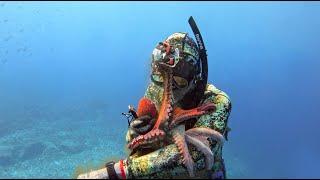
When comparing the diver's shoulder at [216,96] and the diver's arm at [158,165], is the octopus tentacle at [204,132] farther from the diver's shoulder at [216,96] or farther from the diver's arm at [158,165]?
the diver's shoulder at [216,96]

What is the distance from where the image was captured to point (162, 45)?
4652mm

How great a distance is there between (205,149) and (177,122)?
33cm

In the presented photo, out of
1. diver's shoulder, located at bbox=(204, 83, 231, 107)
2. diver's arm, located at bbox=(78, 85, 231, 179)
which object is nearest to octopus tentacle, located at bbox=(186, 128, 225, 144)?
diver's arm, located at bbox=(78, 85, 231, 179)

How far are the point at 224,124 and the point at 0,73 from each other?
6987cm

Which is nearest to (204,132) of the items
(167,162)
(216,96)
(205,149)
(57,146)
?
(205,149)

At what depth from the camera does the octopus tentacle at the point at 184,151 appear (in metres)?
4.00

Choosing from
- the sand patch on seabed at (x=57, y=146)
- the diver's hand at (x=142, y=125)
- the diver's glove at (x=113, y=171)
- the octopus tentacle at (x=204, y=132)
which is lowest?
the diver's glove at (x=113, y=171)

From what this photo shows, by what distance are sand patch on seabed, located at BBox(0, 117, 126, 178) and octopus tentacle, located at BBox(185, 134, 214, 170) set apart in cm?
2179

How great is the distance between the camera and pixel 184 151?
4055mm

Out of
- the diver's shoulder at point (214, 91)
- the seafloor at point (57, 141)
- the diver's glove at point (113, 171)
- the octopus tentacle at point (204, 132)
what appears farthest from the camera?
the seafloor at point (57, 141)

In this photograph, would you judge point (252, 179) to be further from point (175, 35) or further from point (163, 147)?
point (175, 35)

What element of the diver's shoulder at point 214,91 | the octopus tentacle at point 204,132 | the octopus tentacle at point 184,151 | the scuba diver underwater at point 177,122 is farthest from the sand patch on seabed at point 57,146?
the octopus tentacle at point 184,151

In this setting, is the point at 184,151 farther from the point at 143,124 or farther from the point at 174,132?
the point at 143,124

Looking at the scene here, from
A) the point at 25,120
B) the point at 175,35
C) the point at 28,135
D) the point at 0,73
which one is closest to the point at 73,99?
the point at 0,73
